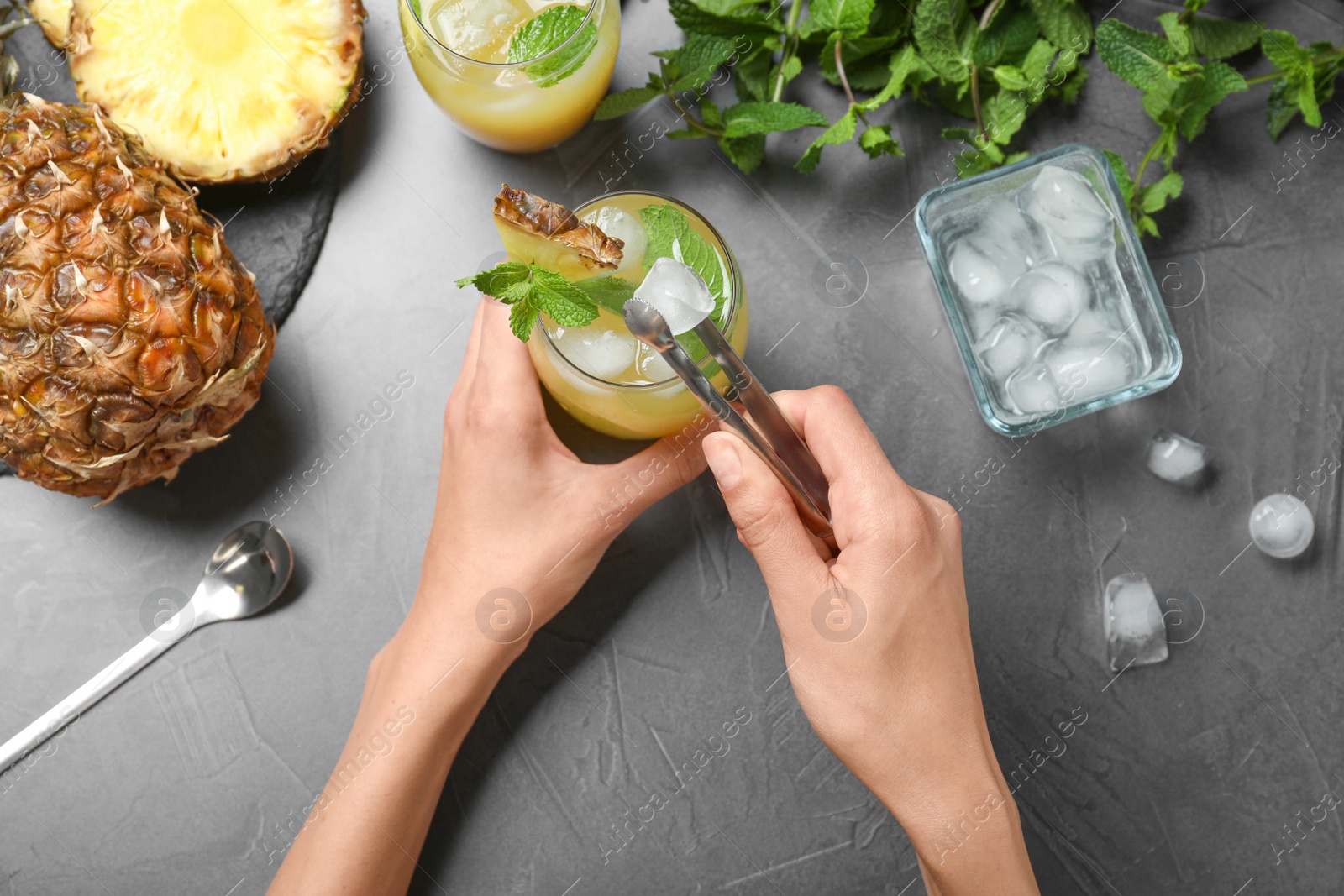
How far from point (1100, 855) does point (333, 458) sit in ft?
4.90

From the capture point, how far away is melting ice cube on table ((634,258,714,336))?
0.89 m

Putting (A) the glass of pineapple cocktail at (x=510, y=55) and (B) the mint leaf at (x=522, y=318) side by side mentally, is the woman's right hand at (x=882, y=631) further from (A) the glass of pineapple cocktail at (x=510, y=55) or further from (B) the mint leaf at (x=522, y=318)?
(A) the glass of pineapple cocktail at (x=510, y=55)

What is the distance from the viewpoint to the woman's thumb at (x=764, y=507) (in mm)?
1053

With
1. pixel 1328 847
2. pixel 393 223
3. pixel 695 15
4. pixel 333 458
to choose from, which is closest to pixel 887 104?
pixel 695 15

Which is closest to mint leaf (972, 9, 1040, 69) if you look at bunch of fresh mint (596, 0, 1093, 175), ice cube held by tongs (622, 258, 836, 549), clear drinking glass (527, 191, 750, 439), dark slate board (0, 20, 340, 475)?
bunch of fresh mint (596, 0, 1093, 175)

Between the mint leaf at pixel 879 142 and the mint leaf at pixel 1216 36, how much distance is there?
549mm

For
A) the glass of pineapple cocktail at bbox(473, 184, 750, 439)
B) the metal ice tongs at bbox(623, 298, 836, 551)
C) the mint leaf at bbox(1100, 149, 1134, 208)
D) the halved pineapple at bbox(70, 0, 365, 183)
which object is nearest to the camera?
the metal ice tongs at bbox(623, 298, 836, 551)

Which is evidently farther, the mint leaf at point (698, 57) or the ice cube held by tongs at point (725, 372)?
the mint leaf at point (698, 57)

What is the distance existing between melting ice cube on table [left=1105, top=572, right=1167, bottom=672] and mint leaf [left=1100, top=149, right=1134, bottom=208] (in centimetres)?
66

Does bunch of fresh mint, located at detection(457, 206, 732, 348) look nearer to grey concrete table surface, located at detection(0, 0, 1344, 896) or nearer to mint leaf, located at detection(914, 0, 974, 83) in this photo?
grey concrete table surface, located at detection(0, 0, 1344, 896)

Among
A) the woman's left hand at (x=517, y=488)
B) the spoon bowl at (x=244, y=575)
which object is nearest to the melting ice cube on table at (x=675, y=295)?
the woman's left hand at (x=517, y=488)

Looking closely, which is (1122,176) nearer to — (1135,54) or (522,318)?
(1135,54)

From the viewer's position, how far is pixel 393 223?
4.91 feet

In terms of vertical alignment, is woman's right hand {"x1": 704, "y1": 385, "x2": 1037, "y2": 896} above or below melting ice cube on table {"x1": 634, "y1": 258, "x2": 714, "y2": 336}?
below
